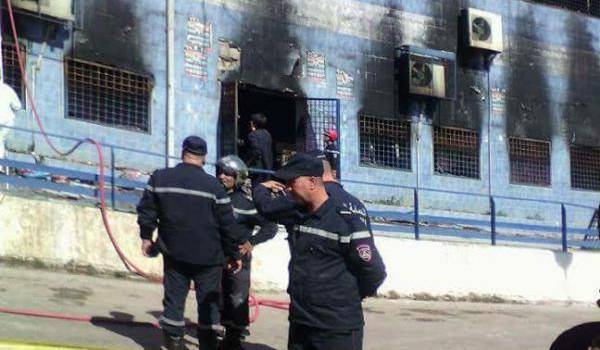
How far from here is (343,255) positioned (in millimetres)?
5543

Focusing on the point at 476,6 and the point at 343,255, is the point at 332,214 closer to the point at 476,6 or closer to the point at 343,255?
the point at 343,255

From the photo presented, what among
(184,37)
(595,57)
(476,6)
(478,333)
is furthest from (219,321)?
(595,57)

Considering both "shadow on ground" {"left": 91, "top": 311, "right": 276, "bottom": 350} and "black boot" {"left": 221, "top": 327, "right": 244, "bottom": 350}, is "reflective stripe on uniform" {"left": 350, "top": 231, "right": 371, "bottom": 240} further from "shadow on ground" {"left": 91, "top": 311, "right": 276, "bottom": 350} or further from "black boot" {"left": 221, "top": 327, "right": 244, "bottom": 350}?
"shadow on ground" {"left": 91, "top": 311, "right": 276, "bottom": 350}

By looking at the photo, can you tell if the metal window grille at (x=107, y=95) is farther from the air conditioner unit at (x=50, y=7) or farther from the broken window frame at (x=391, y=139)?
the broken window frame at (x=391, y=139)

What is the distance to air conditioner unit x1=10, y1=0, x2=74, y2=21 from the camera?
42.8 feet

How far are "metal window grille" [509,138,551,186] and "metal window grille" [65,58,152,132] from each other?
25.0ft

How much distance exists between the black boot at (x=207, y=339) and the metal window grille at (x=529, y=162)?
39.4 feet

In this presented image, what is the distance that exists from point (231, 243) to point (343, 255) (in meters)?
2.15

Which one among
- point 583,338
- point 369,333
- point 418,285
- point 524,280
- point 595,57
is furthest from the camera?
point 595,57

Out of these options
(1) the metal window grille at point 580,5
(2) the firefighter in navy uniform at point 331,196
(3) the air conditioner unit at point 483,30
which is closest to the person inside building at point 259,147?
(3) the air conditioner unit at point 483,30

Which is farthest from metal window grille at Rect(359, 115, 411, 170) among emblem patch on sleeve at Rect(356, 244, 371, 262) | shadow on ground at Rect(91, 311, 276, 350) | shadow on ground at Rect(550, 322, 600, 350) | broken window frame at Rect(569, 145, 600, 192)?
emblem patch on sleeve at Rect(356, 244, 371, 262)

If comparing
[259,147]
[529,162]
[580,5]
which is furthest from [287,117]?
[580,5]

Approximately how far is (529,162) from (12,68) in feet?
33.1

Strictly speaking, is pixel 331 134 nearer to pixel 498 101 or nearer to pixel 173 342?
pixel 498 101
